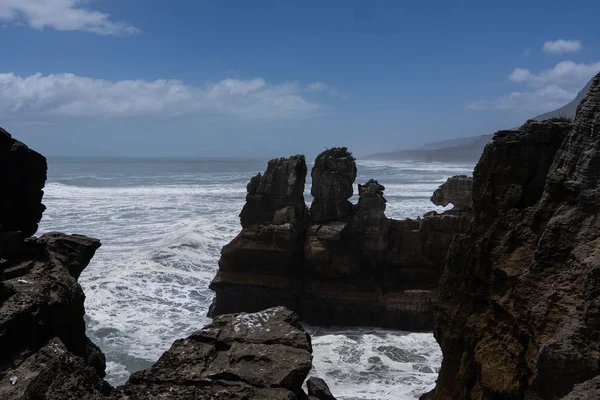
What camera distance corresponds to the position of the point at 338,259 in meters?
19.2

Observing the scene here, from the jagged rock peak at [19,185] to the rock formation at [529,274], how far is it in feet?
26.5

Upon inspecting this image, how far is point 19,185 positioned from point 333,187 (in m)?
12.2

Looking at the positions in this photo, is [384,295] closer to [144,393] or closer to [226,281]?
[226,281]

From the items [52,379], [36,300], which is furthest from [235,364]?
[36,300]

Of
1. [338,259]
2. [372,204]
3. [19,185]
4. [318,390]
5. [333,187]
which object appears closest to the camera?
[19,185]

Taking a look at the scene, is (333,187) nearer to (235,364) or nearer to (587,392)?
(235,364)

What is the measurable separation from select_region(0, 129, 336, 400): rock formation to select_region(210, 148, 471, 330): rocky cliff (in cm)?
981

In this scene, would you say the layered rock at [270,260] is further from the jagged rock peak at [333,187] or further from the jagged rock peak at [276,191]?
the jagged rock peak at [333,187]

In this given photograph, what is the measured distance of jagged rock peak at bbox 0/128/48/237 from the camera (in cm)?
959

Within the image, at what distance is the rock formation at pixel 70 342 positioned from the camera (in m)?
6.02

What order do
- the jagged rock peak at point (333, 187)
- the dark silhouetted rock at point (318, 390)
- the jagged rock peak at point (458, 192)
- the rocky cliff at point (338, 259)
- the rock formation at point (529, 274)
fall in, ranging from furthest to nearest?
1. the jagged rock peak at point (458, 192)
2. the jagged rock peak at point (333, 187)
3. the rocky cliff at point (338, 259)
4. the dark silhouetted rock at point (318, 390)
5. the rock formation at point (529, 274)

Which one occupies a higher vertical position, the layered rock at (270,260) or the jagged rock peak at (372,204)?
the jagged rock peak at (372,204)

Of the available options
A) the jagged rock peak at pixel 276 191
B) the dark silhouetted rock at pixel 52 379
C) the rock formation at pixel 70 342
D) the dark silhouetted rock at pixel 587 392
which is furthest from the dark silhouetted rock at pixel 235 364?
the jagged rock peak at pixel 276 191

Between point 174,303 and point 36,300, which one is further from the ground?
point 36,300
